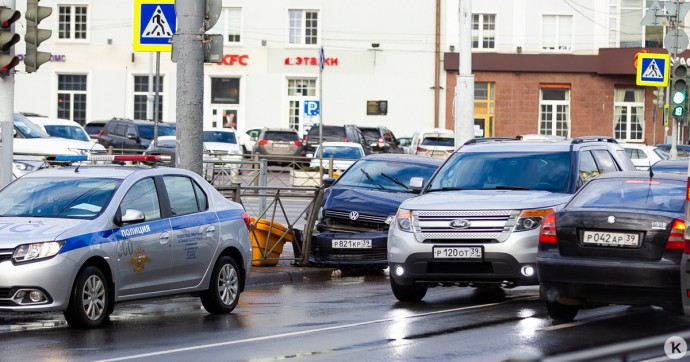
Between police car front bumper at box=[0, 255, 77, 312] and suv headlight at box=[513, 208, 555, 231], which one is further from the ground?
suv headlight at box=[513, 208, 555, 231]

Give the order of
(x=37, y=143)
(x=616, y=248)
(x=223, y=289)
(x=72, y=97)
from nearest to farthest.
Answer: (x=616, y=248)
(x=223, y=289)
(x=37, y=143)
(x=72, y=97)

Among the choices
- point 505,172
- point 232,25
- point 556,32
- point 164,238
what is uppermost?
point 232,25

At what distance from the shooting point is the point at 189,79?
1688 cm

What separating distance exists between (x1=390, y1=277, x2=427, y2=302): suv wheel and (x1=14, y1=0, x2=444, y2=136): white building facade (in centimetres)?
4999

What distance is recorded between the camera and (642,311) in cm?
1366

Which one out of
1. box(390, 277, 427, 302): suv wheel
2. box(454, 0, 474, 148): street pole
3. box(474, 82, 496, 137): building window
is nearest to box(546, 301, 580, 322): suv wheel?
box(390, 277, 427, 302): suv wheel

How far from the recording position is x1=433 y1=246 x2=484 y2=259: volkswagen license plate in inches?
538

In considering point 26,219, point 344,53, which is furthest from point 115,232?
point 344,53

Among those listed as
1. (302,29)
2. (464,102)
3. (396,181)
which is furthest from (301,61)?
(396,181)

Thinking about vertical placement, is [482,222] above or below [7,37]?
below

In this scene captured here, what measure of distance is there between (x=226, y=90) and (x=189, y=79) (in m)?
48.4

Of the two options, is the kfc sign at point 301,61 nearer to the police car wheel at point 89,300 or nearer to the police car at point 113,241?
the police car at point 113,241

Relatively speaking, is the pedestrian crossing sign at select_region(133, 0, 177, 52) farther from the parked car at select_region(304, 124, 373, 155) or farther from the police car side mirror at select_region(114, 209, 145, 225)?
the parked car at select_region(304, 124, 373, 155)

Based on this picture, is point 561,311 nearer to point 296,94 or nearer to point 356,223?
point 356,223
